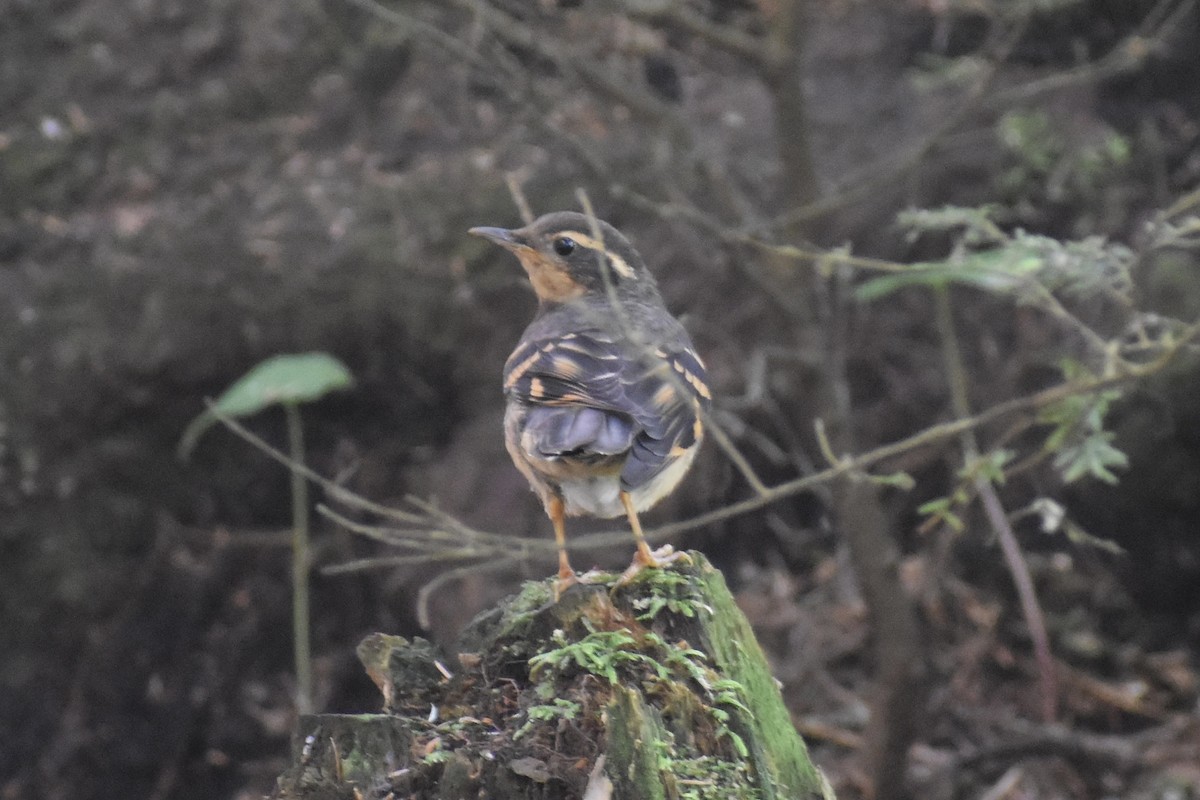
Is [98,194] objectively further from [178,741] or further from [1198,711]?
[1198,711]

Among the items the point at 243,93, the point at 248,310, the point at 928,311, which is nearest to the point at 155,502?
the point at 248,310

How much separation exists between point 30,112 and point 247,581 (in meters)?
3.71

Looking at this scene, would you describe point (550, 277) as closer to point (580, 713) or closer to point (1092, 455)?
point (1092, 455)

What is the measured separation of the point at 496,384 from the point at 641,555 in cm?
420

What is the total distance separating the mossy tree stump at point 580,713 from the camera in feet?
9.94

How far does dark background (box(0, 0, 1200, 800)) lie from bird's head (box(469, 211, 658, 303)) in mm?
2061

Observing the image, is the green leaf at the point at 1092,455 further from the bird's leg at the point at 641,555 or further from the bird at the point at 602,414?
the bird's leg at the point at 641,555

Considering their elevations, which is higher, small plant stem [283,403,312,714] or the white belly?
small plant stem [283,403,312,714]

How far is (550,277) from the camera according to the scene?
17.4ft

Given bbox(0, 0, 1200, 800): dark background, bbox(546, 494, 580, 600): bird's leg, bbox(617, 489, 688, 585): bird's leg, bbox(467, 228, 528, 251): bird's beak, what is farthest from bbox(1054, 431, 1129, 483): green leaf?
bbox(0, 0, 1200, 800): dark background

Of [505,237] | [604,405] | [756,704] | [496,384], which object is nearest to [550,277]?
[505,237]

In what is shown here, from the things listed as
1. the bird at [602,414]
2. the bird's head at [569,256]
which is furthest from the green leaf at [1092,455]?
the bird's head at [569,256]

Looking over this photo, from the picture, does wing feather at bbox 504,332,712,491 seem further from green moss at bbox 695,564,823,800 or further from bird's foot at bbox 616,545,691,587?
green moss at bbox 695,564,823,800

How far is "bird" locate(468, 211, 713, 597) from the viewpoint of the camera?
12.8 feet
